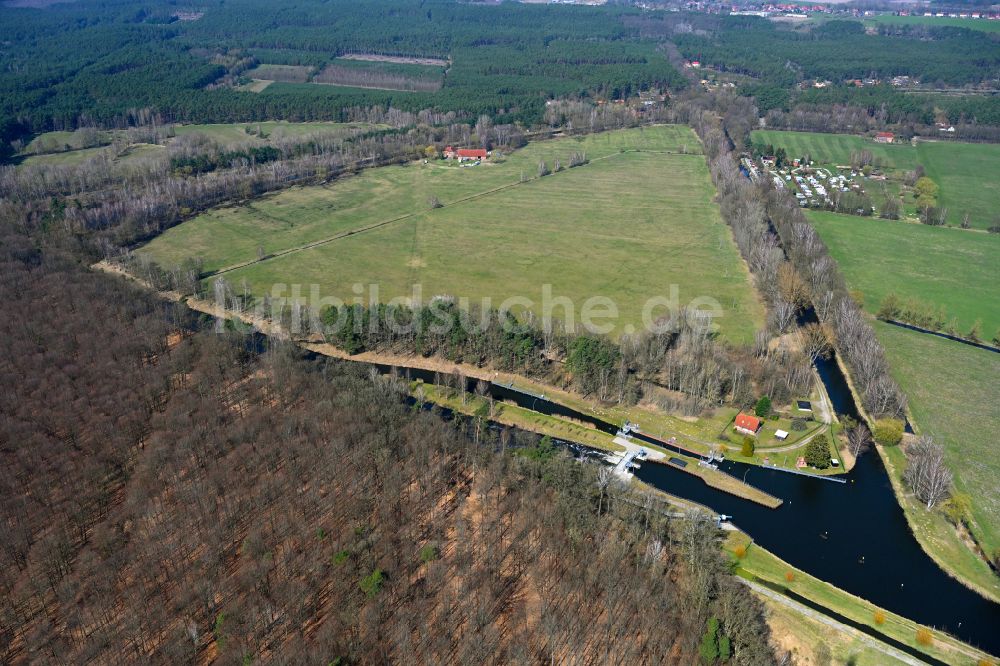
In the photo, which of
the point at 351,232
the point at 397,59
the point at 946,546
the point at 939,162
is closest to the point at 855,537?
the point at 946,546

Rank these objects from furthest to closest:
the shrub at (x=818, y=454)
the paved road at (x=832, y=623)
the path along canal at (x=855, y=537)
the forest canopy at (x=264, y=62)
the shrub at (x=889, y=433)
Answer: the forest canopy at (x=264, y=62) < the shrub at (x=889, y=433) < the shrub at (x=818, y=454) < the path along canal at (x=855, y=537) < the paved road at (x=832, y=623)

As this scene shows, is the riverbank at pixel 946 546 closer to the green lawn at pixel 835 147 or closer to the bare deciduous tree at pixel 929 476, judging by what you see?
the bare deciduous tree at pixel 929 476

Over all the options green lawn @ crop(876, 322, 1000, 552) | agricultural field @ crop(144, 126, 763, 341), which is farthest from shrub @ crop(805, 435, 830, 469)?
agricultural field @ crop(144, 126, 763, 341)

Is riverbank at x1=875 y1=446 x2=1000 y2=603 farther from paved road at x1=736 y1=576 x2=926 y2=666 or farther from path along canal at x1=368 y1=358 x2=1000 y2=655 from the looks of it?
paved road at x1=736 y1=576 x2=926 y2=666

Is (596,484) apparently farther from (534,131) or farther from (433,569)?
(534,131)

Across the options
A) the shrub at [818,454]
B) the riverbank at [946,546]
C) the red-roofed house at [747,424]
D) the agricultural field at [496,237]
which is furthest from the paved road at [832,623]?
the agricultural field at [496,237]

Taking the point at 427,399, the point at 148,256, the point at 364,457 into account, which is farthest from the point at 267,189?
the point at 364,457
